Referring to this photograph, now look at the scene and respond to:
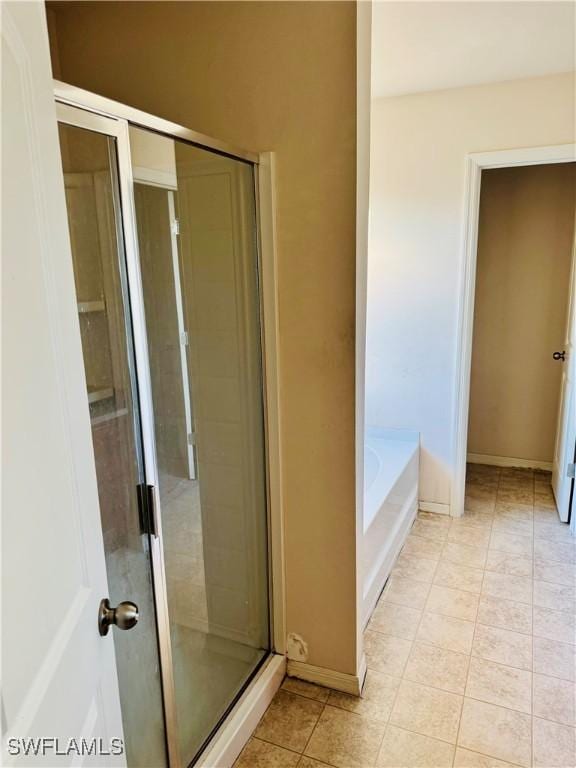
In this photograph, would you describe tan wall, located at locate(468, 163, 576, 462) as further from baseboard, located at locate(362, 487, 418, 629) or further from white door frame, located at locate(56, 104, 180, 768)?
white door frame, located at locate(56, 104, 180, 768)

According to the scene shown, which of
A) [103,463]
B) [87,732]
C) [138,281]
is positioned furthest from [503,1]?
[87,732]

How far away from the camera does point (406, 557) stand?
112 inches

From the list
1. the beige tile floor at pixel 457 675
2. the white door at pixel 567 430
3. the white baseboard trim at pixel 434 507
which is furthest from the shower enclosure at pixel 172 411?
the white door at pixel 567 430

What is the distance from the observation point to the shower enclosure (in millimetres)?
1189

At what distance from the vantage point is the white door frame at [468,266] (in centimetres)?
276

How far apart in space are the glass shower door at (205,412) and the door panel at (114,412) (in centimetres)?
10

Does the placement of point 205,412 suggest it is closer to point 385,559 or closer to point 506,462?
point 385,559

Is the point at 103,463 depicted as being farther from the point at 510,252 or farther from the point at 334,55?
the point at 510,252

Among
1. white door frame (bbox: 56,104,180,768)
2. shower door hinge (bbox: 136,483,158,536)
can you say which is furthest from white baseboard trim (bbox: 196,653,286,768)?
shower door hinge (bbox: 136,483,158,536)

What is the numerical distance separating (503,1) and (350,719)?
8.67 feet

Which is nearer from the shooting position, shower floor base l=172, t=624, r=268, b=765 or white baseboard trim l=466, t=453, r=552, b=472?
shower floor base l=172, t=624, r=268, b=765

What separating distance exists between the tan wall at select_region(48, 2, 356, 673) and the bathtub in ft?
1.34

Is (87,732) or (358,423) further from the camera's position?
(358,423)

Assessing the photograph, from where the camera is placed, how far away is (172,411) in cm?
150
